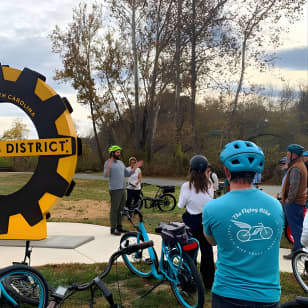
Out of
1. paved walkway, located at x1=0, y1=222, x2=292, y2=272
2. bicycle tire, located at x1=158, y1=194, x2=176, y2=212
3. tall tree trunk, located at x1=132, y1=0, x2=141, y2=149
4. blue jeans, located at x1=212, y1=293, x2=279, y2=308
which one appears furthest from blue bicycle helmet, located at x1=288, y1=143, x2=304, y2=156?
tall tree trunk, located at x1=132, y1=0, x2=141, y2=149

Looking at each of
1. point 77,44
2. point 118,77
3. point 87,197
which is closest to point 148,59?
point 118,77

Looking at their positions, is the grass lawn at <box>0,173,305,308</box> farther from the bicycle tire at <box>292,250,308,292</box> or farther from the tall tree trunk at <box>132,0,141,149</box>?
the tall tree trunk at <box>132,0,141,149</box>

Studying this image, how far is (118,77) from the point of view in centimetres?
2922

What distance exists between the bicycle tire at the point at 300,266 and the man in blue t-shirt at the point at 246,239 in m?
2.81

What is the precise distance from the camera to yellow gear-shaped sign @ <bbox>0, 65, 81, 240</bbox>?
23.7ft

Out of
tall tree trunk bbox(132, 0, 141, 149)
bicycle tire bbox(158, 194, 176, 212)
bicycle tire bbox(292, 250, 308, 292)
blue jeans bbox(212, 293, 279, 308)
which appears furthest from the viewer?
tall tree trunk bbox(132, 0, 141, 149)

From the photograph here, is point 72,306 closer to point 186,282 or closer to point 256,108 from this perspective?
point 186,282

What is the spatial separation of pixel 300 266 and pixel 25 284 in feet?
11.0

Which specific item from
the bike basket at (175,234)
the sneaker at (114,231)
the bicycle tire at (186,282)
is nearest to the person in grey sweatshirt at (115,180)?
the sneaker at (114,231)

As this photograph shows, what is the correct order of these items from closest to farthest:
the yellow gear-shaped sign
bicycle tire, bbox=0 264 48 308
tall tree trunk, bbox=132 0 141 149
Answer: bicycle tire, bbox=0 264 48 308, the yellow gear-shaped sign, tall tree trunk, bbox=132 0 141 149

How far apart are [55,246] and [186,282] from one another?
11.7ft

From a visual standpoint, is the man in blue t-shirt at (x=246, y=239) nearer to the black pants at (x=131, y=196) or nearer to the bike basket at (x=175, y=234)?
the bike basket at (x=175, y=234)

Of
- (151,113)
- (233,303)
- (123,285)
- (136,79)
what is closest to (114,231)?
(123,285)

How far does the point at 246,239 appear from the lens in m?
2.14
